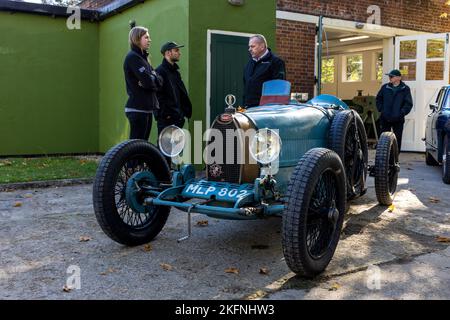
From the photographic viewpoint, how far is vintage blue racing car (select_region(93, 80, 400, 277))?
3412 millimetres

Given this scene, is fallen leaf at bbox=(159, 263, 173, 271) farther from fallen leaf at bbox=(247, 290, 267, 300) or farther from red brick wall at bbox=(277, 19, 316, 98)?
red brick wall at bbox=(277, 19, 316, 98)

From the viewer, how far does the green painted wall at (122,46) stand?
8.49m

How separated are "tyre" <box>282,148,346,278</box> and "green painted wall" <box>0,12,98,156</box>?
8.69 meters

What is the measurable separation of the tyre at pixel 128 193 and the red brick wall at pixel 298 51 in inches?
242

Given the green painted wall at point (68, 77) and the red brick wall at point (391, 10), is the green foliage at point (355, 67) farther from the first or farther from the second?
the green painted wall at point (68, 77)

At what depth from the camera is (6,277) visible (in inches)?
138

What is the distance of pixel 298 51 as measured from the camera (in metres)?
10.2

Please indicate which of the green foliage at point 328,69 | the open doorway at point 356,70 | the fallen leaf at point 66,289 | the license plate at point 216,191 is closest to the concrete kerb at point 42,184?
the license plate at point 216,191

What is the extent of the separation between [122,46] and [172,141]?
264 inches

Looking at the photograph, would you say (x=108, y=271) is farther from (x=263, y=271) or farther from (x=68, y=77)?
(x=68, y=77)

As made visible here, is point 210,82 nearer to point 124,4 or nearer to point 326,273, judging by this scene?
point 124,4

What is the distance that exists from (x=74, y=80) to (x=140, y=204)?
778 centimetres
